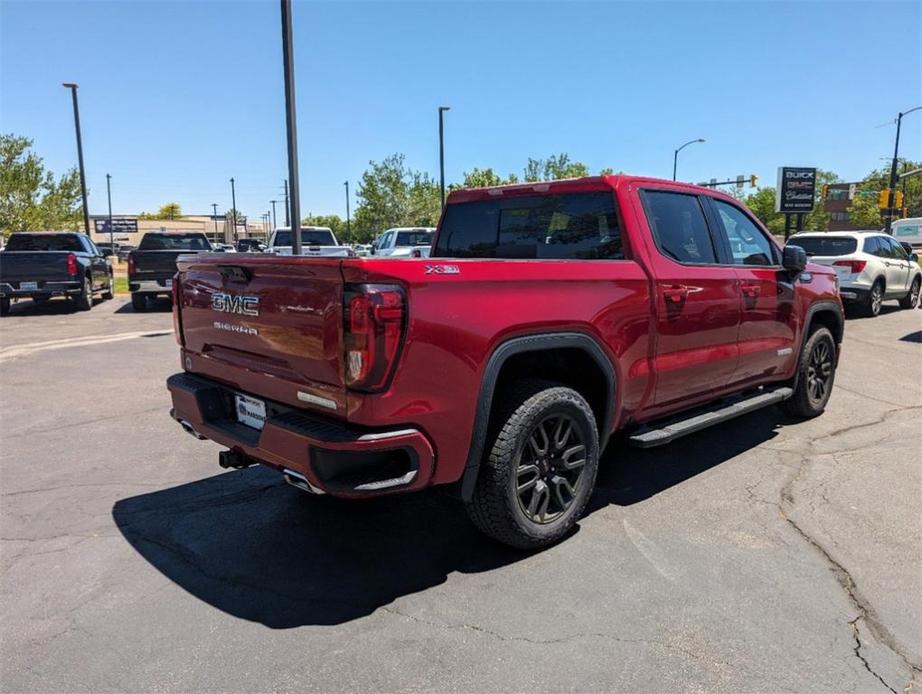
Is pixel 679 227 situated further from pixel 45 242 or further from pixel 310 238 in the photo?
pixel 310 238

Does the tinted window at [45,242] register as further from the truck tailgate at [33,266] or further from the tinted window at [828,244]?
the tinted window at [828,244]

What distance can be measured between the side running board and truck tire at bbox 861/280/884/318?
10.2 meters

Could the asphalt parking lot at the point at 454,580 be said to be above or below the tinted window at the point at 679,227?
below

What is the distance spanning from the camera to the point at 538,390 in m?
3.46

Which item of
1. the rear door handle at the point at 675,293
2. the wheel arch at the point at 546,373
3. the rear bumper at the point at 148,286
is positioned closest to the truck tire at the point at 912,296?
the rear door handle at the point at 675,293

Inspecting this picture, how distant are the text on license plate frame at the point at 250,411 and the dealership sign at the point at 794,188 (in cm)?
3359

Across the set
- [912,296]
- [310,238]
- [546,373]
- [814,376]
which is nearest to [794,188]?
[912,296]

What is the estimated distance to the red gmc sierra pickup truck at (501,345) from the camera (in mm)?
2783

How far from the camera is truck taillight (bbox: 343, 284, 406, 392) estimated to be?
267 centimetres

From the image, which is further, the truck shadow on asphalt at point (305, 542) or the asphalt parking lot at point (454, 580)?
the truck shadow on asphalt at point (305, 542)

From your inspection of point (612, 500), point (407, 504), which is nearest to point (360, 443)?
point (407, 504)

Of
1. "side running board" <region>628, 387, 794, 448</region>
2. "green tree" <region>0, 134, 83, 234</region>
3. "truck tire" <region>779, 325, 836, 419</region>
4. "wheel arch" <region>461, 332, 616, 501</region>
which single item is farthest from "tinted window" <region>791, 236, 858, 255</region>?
"green tree" <region>0, 134, 83, 234</region>

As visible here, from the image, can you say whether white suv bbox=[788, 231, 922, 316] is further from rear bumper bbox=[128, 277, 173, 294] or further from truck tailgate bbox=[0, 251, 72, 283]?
truck tailgate bbox=[0, 251, 72, 283]

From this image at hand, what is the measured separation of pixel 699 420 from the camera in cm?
437
